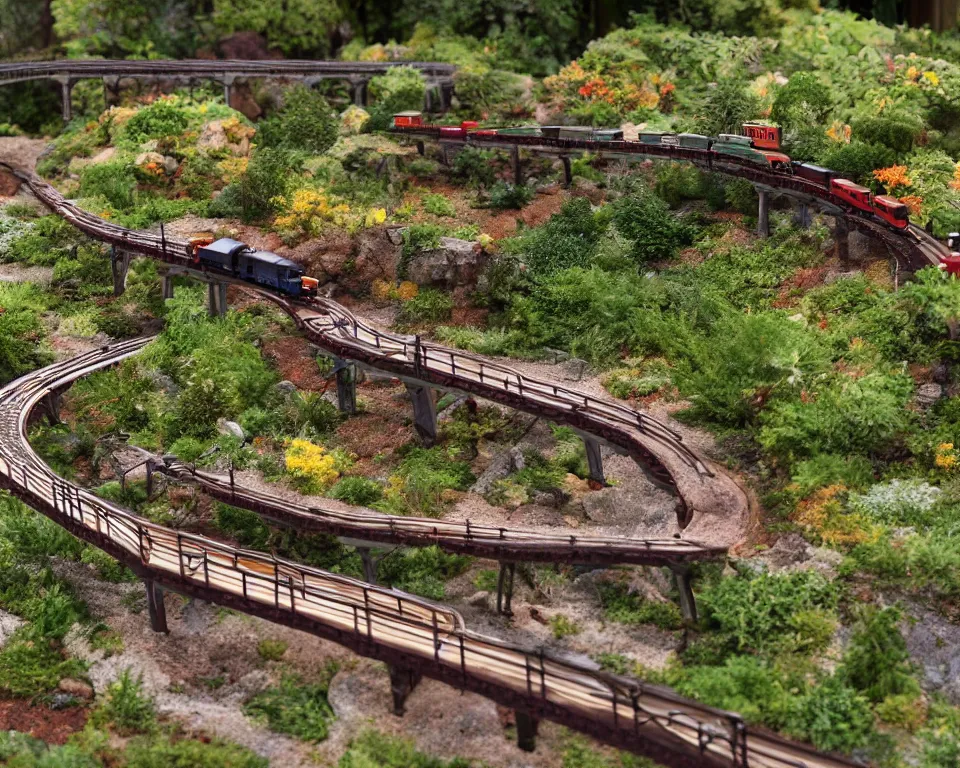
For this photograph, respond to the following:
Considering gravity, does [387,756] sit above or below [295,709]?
below

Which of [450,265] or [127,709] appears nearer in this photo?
[127,709]

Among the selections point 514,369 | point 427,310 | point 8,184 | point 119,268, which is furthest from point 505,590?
point 8,184

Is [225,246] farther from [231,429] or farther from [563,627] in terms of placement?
[563,627]

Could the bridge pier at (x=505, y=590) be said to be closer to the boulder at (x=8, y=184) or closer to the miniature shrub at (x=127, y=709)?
the miniature shrub at (x=127, y=709)

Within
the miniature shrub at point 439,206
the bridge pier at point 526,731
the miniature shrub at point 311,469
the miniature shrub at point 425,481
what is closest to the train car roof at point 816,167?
the miniature shrub at point 439,206

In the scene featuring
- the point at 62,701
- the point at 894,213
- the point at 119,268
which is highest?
the point at 894,213
